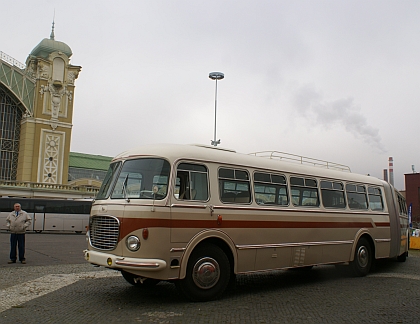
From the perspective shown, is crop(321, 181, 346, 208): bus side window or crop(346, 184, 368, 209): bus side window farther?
crop(346, 184, 368, 209): bus side window

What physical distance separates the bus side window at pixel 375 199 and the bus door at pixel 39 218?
94.1ft

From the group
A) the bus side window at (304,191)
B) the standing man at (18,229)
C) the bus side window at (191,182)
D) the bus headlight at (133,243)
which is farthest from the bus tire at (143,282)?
the standing man at (18,229)

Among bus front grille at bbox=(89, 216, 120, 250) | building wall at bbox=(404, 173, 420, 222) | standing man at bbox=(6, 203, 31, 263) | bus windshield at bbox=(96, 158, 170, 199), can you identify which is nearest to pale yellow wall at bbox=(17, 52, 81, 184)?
building wall at bbox=(404, 173, 420, 222)

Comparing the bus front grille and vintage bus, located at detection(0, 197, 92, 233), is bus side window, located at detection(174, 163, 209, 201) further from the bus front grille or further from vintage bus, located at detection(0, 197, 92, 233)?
vintage bus, located at detection(0, 197, 92, 233)

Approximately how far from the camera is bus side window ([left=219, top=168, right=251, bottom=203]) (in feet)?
30.2

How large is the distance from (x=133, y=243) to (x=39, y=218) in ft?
101

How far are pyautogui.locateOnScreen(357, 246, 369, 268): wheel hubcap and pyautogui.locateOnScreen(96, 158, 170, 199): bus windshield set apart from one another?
22.1ft

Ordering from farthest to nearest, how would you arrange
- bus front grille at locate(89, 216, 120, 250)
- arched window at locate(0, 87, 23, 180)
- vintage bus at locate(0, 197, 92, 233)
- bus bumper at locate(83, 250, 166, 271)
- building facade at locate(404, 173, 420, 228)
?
building facade at locate(404, 173, 420, 228) < arched window at locate(0, 87, 23, 180) < vintage bus at locate(0, 197, 92, 233) < bus front grille at locate(89, 216, 120, 250) < bus bumper at locate(83, 250, 166, 271)

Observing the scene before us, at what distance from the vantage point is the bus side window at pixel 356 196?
12.7 m

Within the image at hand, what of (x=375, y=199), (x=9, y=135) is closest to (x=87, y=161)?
(x=9, y=135)

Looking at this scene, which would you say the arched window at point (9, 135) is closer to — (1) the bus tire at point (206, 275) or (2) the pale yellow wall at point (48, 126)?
(2) the pale yellow wall at point (48, 126)

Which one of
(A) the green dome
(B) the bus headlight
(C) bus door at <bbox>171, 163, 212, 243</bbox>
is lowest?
(B) the bus headlight

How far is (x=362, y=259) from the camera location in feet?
41.7

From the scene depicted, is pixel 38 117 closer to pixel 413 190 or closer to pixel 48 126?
pixel 48 126
